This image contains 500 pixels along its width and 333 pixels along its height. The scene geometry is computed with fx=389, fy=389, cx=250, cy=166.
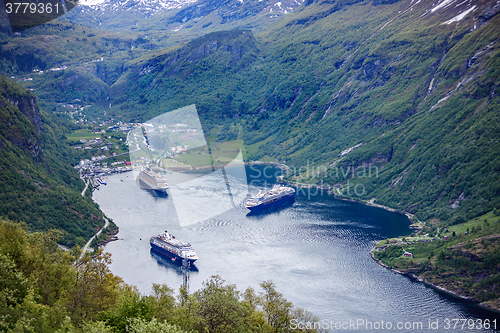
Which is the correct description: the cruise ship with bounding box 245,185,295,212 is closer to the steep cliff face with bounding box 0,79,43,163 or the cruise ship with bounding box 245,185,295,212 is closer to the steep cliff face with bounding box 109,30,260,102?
the steep cliff face with bounding box 0,79,43,163

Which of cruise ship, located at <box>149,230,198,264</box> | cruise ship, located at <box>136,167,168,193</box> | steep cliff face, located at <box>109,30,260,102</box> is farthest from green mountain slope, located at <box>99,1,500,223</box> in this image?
cruise ship, located at <box>149,230,198,264</box>

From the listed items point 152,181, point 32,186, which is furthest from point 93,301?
point 152,181

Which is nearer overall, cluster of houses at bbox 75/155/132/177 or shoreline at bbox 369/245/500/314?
shoreline at bbox 369/245/500/314

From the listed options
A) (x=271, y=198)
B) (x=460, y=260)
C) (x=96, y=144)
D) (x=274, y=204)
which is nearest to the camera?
(x=460, y=260)

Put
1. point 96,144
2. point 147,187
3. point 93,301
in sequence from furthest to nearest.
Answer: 1. point 96,144
2. point 147,187
3. point 93,301

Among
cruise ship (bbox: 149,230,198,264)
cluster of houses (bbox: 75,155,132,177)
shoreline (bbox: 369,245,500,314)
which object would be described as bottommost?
shoreline (bbox: 369,245,500,314)

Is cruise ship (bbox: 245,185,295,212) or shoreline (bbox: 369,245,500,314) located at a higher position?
cruise ship (bbox: 245,185,295,212)

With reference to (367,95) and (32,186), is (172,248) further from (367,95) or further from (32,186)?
(367,95)
